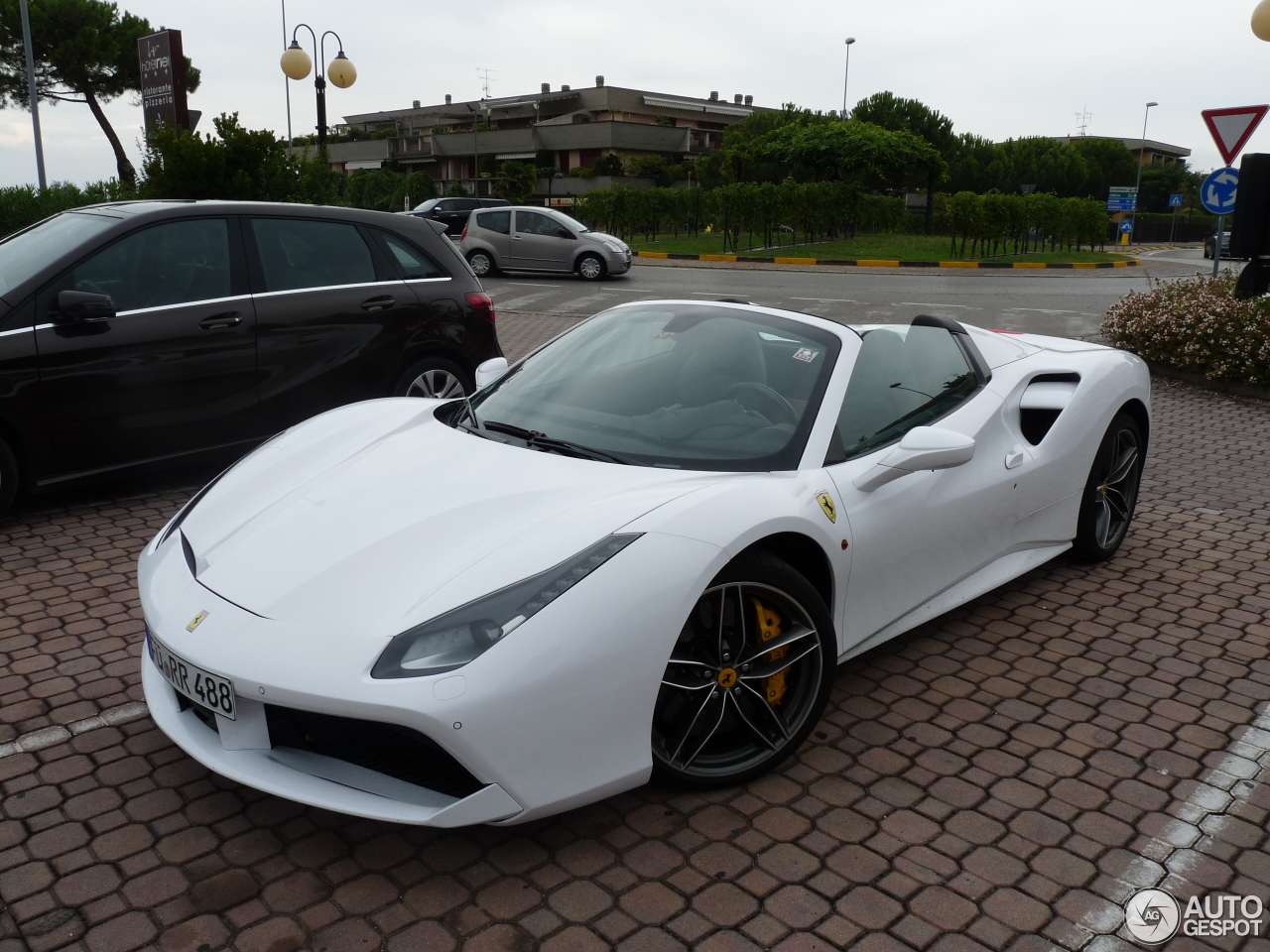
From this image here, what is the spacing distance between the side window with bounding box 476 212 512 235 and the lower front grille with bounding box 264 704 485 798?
2036 cm

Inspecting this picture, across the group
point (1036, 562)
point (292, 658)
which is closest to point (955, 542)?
point (1036, 562)

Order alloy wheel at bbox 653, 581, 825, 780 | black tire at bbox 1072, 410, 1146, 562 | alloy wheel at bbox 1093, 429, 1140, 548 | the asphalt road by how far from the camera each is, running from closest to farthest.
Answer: alloy wheel at bbox 653, 581, 825, 780
black tire at bbox 1072, 410, 1146, 562
alloy wheel at bbox 1093, 429, 1140, 548
the asphalt road

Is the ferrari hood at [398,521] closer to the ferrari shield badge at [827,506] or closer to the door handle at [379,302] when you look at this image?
the ferrari shield badge at [827,506]

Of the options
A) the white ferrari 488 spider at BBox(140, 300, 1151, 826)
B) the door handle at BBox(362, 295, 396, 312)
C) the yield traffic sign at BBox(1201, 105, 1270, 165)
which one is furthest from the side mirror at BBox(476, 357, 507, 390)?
the yield traffic sign at BBox(1201, 105, 1270, 165)

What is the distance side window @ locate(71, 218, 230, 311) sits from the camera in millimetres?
5508

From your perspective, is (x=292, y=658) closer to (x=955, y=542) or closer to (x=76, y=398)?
(x=955, y=542)

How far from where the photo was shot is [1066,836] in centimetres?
290

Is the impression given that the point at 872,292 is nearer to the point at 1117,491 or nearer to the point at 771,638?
the point at 1117,491

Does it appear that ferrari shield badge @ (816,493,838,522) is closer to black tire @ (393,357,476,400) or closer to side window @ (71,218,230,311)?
black tire @ (393,357,476,400)

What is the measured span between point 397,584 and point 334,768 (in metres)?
0.47

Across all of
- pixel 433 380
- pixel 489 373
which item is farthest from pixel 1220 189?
pixel 489 373

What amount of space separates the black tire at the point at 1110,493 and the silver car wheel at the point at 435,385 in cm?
378

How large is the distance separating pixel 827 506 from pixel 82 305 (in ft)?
12.8

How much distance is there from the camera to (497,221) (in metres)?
22.2
